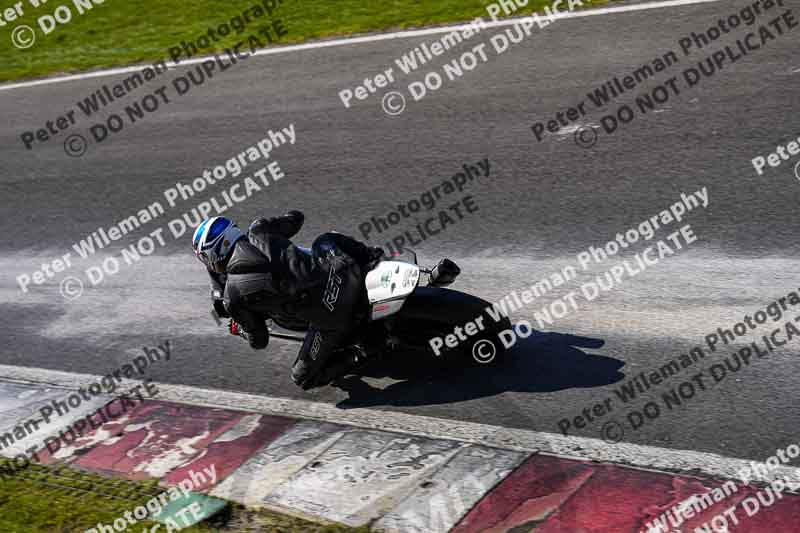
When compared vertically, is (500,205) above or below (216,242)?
below

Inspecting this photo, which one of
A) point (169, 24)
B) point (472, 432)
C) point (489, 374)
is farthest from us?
point (169, 24)

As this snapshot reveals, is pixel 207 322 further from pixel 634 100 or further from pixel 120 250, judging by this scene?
pixel 634 100

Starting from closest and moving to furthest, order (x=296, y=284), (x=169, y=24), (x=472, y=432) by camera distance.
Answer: (x=472, y=432) → (x=296, y=284) → (x=169, y=24)

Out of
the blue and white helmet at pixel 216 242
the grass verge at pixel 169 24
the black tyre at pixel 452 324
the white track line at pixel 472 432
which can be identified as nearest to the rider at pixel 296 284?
the blue and white helmet at pixel 216 242

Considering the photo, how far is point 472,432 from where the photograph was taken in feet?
23.1

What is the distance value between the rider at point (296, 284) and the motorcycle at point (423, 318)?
6.5 inches

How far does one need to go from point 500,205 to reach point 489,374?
10.3 ft

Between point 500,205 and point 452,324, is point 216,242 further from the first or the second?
point 500,205

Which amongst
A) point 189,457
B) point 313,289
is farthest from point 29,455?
point 313,289

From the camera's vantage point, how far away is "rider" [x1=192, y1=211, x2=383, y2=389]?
24.8 feet

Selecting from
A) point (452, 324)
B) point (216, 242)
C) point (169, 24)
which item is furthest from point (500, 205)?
point (169, 24)

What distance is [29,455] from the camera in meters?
7.82

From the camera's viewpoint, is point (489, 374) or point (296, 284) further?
point (489, 374)

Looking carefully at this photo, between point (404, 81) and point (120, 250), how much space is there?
16.3 feet
